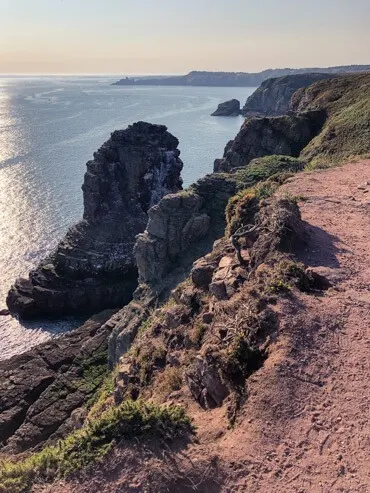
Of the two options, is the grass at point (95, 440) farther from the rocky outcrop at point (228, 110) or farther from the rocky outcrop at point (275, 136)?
the rocky outcrop at point (228, 110)

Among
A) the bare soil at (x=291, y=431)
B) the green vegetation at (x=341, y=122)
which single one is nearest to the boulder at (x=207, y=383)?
the bare soil at (x=291, y=431)

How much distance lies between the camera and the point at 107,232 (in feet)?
184

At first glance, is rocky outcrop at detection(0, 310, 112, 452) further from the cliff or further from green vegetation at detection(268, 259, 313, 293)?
the cliff

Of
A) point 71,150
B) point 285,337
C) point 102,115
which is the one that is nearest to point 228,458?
point 285,337

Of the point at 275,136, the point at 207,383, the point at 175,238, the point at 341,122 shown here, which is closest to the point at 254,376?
the point at 207,383

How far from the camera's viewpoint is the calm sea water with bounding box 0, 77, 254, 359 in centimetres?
5432

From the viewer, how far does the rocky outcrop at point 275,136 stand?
5181 cm

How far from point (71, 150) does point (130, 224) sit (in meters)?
57.8

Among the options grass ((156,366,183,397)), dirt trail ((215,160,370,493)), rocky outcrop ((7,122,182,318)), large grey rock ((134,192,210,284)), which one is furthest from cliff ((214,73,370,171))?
grass ((156,366,183,397))

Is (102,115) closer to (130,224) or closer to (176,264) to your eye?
(130,224)

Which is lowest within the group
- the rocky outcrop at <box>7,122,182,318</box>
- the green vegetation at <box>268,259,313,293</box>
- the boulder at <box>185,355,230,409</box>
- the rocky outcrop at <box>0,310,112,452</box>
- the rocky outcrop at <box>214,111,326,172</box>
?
the rocky outcrop at <box>0,310,112,452</box>

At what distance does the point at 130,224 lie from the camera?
57281 millimetres

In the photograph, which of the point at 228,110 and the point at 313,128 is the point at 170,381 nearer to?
the point at 313,128

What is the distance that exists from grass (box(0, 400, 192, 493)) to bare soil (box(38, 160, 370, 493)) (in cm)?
32
